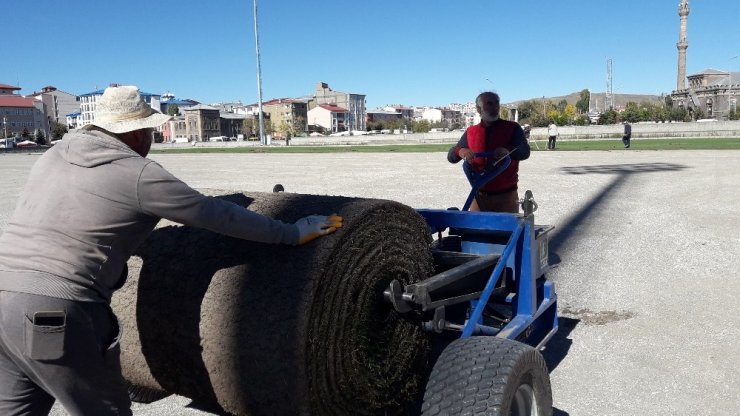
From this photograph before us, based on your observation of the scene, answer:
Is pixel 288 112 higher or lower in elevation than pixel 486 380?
higher

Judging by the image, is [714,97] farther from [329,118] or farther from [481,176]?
[481,176]

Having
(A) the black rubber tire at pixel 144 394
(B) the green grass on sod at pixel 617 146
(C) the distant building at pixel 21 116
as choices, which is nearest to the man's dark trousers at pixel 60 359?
(A) the black rubber tire at pixel 144 394

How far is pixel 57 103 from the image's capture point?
17950cm

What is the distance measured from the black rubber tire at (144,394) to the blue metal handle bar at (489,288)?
1522 millimetres

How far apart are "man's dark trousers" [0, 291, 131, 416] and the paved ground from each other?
159cm

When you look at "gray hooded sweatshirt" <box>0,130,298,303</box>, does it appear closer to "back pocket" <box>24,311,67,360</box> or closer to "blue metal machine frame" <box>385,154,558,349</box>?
"back pocket" <box>24,311,67,360</box>

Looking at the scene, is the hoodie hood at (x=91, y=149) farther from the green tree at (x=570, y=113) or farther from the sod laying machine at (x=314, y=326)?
the green tree at (x=570, y=113)

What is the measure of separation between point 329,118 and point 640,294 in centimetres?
16907

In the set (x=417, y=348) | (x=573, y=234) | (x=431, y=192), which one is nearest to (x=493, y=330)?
(x=417, y=348)

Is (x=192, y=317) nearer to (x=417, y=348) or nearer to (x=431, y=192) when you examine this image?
(x=417, y=348)

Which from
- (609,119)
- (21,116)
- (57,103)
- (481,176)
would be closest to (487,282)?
(481,176)

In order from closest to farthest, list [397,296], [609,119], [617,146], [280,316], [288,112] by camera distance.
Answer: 1. [280,316]
2. [397,296]
3. [617,146]
4. [609,119]
5. [288,112]

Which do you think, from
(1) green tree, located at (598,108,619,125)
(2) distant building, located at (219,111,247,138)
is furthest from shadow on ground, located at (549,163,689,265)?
(2) distant building, located at (219,111,247,138)

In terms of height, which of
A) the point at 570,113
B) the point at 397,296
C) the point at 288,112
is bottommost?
the point at 397,296
